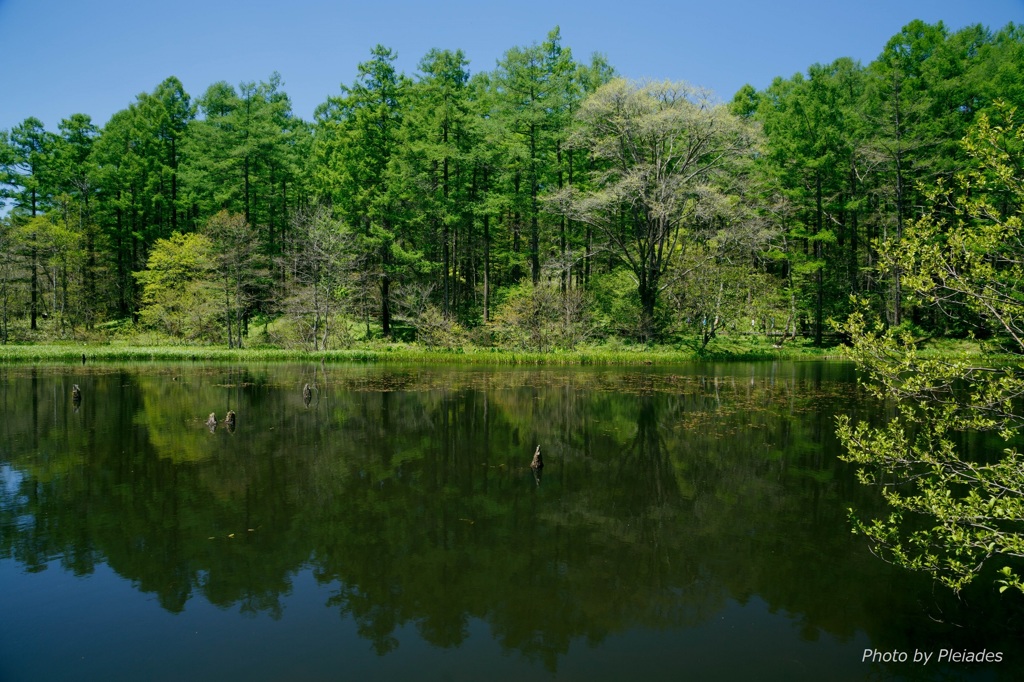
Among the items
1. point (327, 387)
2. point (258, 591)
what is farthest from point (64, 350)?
point (258, 591)

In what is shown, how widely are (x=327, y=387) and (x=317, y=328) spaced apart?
43.3 ft

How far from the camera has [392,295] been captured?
37531 millimetres

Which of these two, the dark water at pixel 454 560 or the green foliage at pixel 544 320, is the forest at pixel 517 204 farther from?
the dark water at pixel 454 560

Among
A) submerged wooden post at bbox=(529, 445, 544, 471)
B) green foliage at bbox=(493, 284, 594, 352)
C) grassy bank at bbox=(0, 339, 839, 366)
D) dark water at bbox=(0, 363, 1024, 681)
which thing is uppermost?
green foliage at bbox=(493, 284, 594, 352)

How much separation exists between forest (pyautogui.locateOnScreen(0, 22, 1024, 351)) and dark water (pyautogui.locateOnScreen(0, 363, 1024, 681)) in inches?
789

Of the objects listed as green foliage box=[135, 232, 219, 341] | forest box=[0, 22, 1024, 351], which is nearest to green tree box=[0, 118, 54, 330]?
forest box=[0, 22, 1024, 351]

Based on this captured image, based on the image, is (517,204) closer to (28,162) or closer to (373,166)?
(373,166)

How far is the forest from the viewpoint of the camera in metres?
32.9

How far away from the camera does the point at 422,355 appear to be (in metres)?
32.1

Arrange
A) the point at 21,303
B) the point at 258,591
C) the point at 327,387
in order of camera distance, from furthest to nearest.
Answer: the point at 21,303 < the point at 327,387 < the point at 258,591

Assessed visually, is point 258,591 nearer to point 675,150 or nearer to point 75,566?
point 75,566

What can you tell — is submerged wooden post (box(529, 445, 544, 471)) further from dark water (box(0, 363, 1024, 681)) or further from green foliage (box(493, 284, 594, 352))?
green foliage (box(493, 284, 594, 352))

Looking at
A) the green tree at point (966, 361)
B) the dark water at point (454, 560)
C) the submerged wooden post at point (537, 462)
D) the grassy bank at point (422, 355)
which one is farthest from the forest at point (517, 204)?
the green tree at point (966, 361)

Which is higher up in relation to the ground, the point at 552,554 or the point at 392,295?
→ the point at 392,295
